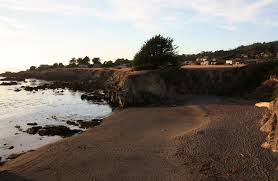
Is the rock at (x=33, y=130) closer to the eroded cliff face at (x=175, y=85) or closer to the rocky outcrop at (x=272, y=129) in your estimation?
the eroded cliff face at (x=175, y=85)

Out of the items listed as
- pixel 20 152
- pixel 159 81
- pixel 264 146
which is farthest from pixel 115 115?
pixel 264 146

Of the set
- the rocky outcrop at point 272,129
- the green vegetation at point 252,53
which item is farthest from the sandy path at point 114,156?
the green vegetation at point 252,53

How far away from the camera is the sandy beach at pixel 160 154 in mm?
22734

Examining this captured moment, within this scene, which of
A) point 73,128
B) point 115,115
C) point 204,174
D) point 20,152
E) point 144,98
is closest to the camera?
point 204,174

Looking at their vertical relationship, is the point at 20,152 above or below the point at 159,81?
below

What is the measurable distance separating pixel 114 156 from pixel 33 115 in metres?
28.0

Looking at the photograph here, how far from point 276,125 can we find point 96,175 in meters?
12.8

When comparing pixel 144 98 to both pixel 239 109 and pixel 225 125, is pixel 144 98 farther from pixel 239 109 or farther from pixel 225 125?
pixel 225 125

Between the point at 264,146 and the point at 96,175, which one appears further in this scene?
the point at 264,146

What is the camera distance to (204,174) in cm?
2205

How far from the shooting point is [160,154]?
26672mm

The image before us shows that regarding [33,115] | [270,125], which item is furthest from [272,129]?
[33,115]

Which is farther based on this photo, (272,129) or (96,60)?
(96,60)

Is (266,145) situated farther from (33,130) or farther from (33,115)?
(33,115)
